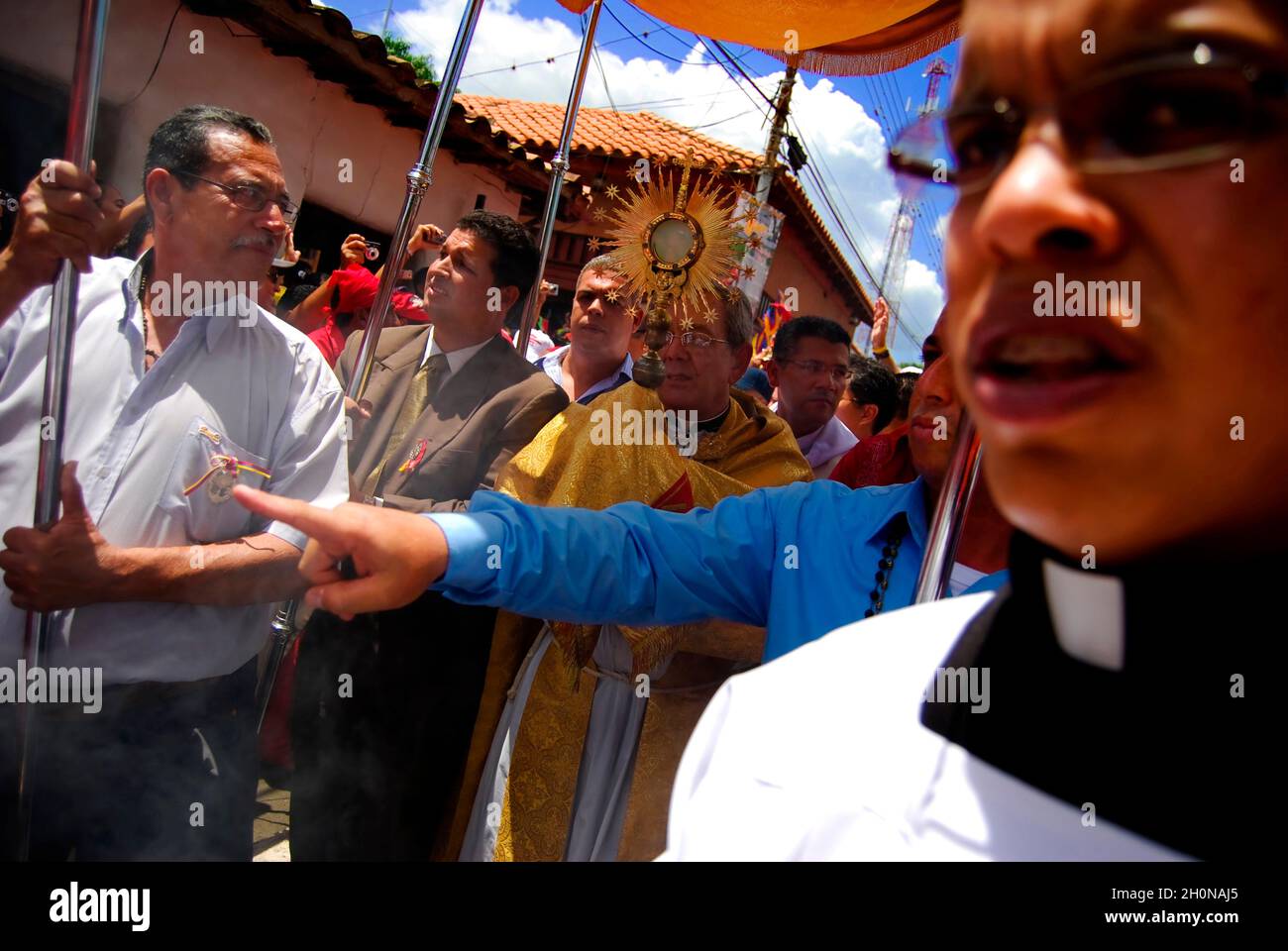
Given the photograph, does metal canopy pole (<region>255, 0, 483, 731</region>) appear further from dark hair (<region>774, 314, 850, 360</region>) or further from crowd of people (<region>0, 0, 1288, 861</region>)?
dark hair (<region>774, 314, 850, 360</region>)

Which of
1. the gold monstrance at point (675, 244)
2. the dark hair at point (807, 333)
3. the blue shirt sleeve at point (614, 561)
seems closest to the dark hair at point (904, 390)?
the dark hair at point (807, 333)

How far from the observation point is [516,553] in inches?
65.4

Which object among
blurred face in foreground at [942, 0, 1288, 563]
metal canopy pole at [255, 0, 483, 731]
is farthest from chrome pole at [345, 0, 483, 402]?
blurred face in foreground at [942, 0, 1288, 563]

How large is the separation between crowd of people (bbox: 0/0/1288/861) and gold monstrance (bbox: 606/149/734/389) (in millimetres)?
286

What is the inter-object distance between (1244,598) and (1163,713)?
0.11 meters

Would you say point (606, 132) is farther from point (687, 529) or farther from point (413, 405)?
point (687, 529)

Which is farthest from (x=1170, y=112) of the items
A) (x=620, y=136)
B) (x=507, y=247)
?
(x=620, y=136)

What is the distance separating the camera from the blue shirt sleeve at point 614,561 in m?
1.63

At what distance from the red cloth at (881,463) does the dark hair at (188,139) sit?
2198 mm

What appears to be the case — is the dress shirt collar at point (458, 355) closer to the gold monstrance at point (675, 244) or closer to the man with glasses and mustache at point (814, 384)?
the gold monstrance at point (675, 244)

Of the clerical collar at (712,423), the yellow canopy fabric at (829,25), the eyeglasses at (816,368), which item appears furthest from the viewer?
the eyeglasses at (816,368)
